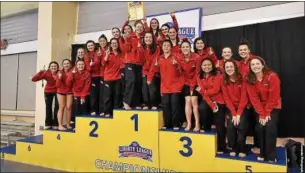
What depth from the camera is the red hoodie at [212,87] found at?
115 inches

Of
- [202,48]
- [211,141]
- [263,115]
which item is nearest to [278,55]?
[202,48]

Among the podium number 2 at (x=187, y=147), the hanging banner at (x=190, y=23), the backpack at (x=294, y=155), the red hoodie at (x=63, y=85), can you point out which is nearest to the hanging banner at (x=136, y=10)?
the hanging banner at (x=190, y=23)

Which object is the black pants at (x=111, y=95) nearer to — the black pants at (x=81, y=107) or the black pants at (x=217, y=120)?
the black pants at (x=81, y=107)

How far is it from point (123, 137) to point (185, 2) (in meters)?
2.83

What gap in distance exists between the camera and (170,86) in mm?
3232

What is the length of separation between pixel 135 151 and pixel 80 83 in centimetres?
146

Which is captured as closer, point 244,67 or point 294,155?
point 244,67

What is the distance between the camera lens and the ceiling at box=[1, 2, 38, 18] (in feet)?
21.9

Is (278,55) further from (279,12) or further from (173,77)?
(173,77)

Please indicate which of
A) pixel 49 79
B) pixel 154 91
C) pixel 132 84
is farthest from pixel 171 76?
pixel 49 79

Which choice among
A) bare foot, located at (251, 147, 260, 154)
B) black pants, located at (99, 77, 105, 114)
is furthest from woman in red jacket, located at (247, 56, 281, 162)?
black pants, located at (99, 77, 105, 114)

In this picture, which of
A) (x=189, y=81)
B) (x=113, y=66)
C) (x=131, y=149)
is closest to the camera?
(x=189, y=81)

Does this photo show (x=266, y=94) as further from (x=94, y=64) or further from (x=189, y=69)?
(x=94, y=64)

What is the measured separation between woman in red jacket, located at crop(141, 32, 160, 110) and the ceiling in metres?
4.33
